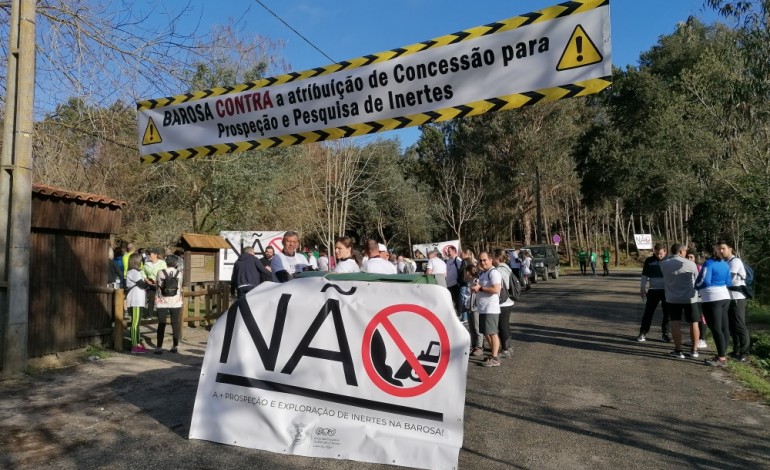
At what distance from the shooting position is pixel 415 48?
218 inches

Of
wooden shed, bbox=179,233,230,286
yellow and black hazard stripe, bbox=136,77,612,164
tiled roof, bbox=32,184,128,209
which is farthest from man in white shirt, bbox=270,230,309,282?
wooden shed, bbox=179,233,230,286

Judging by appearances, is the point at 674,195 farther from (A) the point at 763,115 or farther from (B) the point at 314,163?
(B) the point at 314,163

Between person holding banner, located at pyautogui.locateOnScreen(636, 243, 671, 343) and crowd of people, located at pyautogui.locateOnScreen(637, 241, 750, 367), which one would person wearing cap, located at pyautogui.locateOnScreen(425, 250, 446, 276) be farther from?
crowd of people, located at pyautogui.locateOnScreen(637, 241, 750, 367)

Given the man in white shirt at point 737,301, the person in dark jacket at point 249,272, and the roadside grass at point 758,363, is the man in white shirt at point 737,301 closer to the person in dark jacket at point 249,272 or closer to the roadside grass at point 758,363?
the roadside grass at point 758,363

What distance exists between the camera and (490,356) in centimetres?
869

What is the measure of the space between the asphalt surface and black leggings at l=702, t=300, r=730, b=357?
0.41 m

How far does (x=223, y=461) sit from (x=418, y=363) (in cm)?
168

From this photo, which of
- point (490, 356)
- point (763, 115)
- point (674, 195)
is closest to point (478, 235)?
point (674, 195)

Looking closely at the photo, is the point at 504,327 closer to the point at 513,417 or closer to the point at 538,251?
the point at 513,417

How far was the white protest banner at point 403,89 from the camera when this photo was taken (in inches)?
190

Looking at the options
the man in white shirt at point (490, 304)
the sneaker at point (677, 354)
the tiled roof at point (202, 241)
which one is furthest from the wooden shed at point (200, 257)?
the sneaker at point (677, 354)

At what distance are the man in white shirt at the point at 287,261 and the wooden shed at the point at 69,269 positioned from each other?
10.2 feet

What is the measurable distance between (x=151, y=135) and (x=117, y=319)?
13.1ft

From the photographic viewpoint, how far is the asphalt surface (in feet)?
14.9
